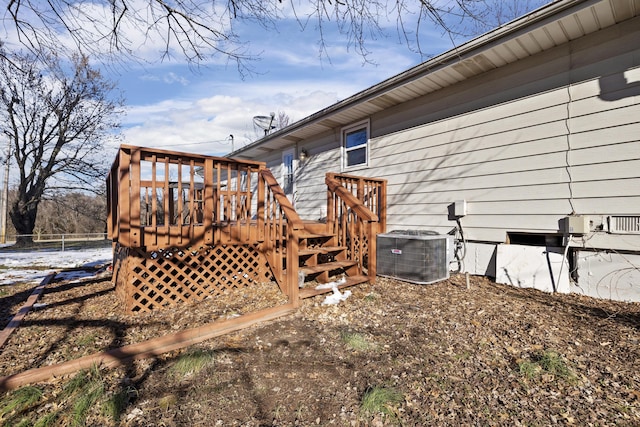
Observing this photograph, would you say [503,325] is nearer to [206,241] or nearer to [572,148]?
[572,148]

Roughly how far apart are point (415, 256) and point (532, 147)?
7.23 feet

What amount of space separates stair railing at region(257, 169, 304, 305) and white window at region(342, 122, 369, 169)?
10.6 feet

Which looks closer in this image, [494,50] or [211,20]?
[211,20]

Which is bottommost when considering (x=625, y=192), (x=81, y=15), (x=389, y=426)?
(x=389, y=426)

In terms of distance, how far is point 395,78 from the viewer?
5270mm

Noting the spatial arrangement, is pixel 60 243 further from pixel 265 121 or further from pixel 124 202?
pixel 124 202

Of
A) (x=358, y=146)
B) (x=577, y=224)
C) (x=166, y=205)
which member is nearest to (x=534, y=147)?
(x=577, y=224)

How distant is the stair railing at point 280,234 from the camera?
3652 mm

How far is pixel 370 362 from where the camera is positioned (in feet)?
7.88

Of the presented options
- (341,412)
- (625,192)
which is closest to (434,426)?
(341,412)

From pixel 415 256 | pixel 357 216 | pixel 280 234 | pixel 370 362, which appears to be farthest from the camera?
pixel 357 216

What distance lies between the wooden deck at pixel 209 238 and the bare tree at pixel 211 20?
1356 millimetres

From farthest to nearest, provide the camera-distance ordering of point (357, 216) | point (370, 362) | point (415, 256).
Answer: point (357, 216)
point (415, 256)
point (370, 362)

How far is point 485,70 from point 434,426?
16.2 feet
